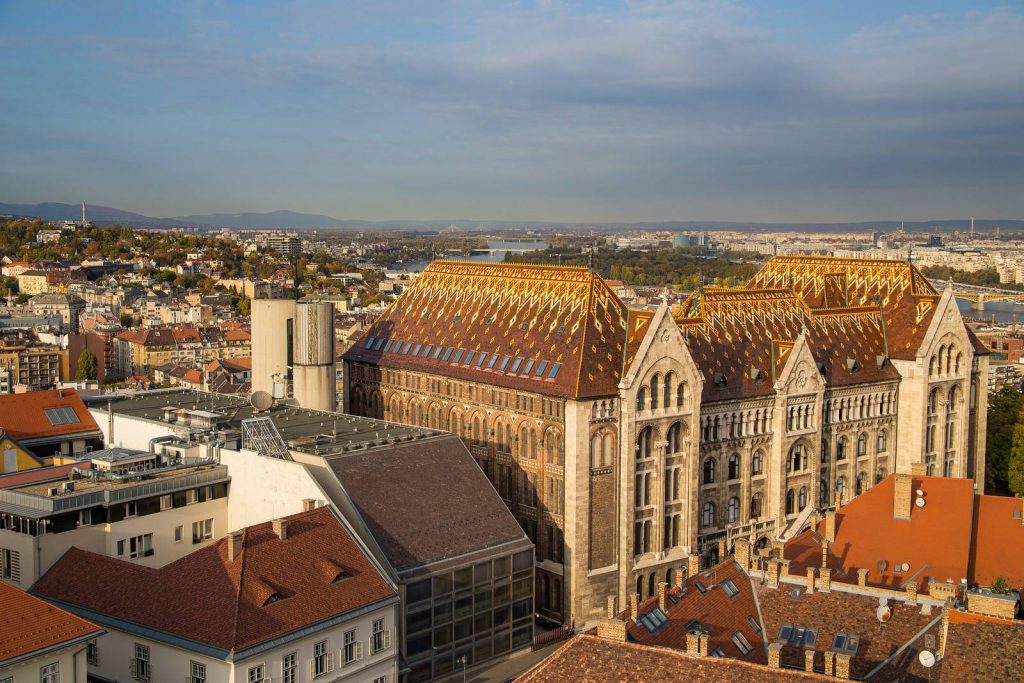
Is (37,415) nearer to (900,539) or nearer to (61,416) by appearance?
(61,416)

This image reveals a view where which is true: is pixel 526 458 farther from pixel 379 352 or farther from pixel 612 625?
→ pixel 612 625

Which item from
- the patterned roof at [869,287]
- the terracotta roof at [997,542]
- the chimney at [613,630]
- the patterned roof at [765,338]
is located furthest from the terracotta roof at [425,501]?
the patterned roof at [869,287]

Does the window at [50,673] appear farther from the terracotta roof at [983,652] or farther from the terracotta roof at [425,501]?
the terracotta roof at [983,652]

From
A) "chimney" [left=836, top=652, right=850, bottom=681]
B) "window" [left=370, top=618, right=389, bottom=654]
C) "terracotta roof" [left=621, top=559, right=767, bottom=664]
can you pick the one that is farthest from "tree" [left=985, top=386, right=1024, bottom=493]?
"chimney" [left=836, top=652, right=850, bottom=681]

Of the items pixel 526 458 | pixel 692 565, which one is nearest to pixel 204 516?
pixel 526 458

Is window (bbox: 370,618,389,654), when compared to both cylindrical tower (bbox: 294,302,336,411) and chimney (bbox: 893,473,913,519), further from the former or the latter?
cylindrical tower (bbox: 294,302,336,411)

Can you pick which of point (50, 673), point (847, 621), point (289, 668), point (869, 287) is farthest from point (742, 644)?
point (869, 287)

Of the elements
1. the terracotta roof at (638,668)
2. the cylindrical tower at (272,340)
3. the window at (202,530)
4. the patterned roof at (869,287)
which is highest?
the patterned roof at (869,287)
